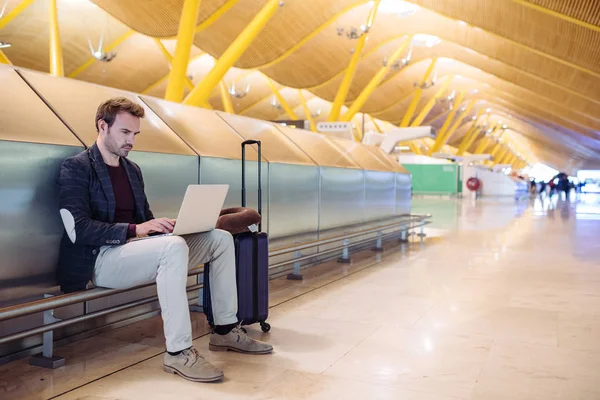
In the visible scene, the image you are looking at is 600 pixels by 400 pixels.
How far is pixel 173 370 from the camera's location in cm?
338

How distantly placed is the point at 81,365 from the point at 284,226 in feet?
12.0

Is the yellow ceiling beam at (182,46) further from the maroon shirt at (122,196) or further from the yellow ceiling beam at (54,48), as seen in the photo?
the maroon shirt at (122,196)

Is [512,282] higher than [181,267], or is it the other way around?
[181,267]

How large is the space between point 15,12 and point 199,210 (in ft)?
88.6

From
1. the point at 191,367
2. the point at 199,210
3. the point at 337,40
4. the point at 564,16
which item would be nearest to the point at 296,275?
the point at 199,210

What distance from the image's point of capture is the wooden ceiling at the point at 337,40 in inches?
845

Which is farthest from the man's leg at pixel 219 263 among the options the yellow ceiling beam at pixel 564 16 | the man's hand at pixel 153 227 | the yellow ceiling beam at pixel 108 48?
the yellow ceiling beam at pixel 108 48

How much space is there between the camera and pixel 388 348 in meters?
3.96

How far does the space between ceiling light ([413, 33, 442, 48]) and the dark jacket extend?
33.8 metres

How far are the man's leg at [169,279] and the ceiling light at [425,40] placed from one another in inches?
1338

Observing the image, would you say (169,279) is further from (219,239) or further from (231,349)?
(231,349)

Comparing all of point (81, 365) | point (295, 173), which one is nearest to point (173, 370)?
point (81, 365)

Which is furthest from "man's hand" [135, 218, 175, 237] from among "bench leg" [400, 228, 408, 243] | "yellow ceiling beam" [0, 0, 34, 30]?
"yellow ceiling beam" [0, 0, 34, 30]

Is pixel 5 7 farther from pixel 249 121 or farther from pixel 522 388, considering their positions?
pixel 522 388
